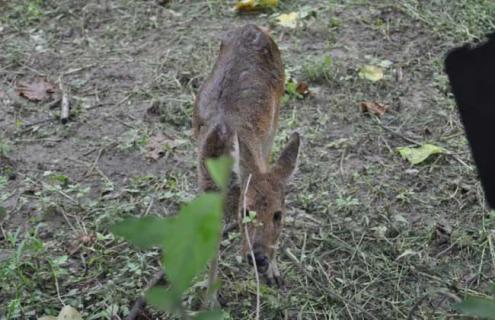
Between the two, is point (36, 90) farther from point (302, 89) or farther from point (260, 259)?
point (260, 259)

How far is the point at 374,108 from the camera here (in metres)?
5.65

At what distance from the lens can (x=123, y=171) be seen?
5.14 metres

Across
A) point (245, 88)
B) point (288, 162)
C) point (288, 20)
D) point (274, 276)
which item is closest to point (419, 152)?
point (245, 88)

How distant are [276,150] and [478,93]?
320cm

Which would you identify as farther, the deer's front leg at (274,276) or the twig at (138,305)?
the deer's front leg at (274,276)

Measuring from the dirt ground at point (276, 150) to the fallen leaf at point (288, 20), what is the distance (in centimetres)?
7

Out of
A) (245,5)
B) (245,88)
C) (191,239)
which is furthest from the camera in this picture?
(245,5)

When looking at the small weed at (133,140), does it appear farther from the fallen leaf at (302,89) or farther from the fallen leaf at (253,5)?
→ the fallen leaf at (253,5)

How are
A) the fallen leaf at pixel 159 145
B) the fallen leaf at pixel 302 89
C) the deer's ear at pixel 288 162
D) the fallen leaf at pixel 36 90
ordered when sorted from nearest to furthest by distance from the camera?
the deer's ear at pixel 288 162, the fallen leaf at pixel 159 145, the fallen leaf at pixel 302 89, the fallen leaf at pixel 36 90

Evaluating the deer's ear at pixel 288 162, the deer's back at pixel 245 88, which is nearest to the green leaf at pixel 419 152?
the deer's back at pixel 245 88

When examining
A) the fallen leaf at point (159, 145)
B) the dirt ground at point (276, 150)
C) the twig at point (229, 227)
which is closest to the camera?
the dirt ground at point (276, 150)

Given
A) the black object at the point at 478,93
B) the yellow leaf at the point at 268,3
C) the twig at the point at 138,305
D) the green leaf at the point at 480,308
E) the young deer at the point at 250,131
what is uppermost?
the green leaf at the point at 480,308

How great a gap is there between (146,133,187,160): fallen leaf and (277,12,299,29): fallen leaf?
6.03 feet

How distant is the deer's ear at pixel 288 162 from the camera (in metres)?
3.94
